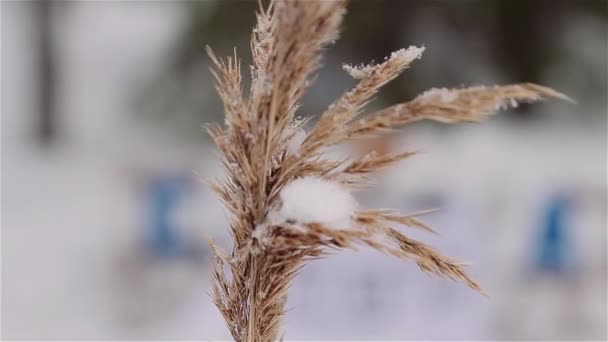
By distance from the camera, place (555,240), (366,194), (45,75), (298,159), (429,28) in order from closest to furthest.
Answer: (298,159), (555,240), (366,194), (429,28), (45,75)

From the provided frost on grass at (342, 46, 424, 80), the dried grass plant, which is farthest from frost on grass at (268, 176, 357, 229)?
frost on grass at (342, 46, 424, 80)

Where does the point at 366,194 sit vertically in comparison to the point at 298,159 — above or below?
above

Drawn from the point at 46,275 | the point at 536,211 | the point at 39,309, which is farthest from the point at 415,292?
the point at 46,275

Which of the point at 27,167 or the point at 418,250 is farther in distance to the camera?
the point at 27,167

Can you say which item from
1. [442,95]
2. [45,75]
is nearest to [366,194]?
[442,95]

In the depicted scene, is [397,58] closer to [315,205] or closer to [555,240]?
[315,205]

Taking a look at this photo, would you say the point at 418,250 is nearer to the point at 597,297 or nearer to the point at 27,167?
the point at 597,297
